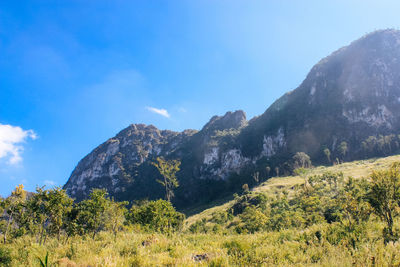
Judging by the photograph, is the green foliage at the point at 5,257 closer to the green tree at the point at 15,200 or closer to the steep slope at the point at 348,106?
the green tree at the point at 15,200

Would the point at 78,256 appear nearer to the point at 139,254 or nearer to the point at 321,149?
the point at 139,254

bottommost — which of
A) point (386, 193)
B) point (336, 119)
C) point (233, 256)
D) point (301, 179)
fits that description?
point (301, 179)

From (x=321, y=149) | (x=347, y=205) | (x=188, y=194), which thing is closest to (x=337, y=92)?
(x=321, y=149)

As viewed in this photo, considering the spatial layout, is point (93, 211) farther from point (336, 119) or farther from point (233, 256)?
point (336, 119)

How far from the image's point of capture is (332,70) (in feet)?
630

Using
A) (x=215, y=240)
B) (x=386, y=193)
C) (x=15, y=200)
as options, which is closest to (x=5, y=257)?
(x=215, y=240)

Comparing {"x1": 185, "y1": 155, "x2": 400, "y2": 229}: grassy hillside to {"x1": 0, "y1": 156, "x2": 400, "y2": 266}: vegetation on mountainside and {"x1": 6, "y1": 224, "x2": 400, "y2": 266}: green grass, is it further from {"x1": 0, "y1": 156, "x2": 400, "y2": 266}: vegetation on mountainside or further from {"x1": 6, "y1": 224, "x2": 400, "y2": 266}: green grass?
{"x1": 6, "y1": 224, "x2": 400, "y2": 266}: green grass

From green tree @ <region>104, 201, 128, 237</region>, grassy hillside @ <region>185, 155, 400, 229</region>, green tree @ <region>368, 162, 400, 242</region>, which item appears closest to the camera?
green tree @ <region>368, 162, 400, 242</region>

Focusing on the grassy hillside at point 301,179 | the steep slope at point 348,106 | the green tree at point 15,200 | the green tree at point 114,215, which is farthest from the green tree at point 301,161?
the green tree at point 15,200

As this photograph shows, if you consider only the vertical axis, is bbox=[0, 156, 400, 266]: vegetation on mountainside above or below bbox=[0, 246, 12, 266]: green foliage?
below

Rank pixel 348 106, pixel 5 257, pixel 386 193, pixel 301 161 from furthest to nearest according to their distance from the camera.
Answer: pixel 348 106 < pixel 301 161 < pixel 386 193 < pixel 5 257

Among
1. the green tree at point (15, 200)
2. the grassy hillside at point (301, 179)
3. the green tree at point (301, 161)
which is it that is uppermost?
the green tree at point (15, 200)

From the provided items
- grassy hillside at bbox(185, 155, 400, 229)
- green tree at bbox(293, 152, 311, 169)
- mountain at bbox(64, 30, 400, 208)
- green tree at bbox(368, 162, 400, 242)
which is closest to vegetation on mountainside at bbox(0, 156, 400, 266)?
green tree at bbox(368, 162, 400, 242)

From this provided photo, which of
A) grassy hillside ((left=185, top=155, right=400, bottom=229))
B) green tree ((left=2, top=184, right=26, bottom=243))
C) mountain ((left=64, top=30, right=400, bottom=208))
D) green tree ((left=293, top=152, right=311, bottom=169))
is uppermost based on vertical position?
mountain ((left=64, top=30, right=400, bottom=208))
